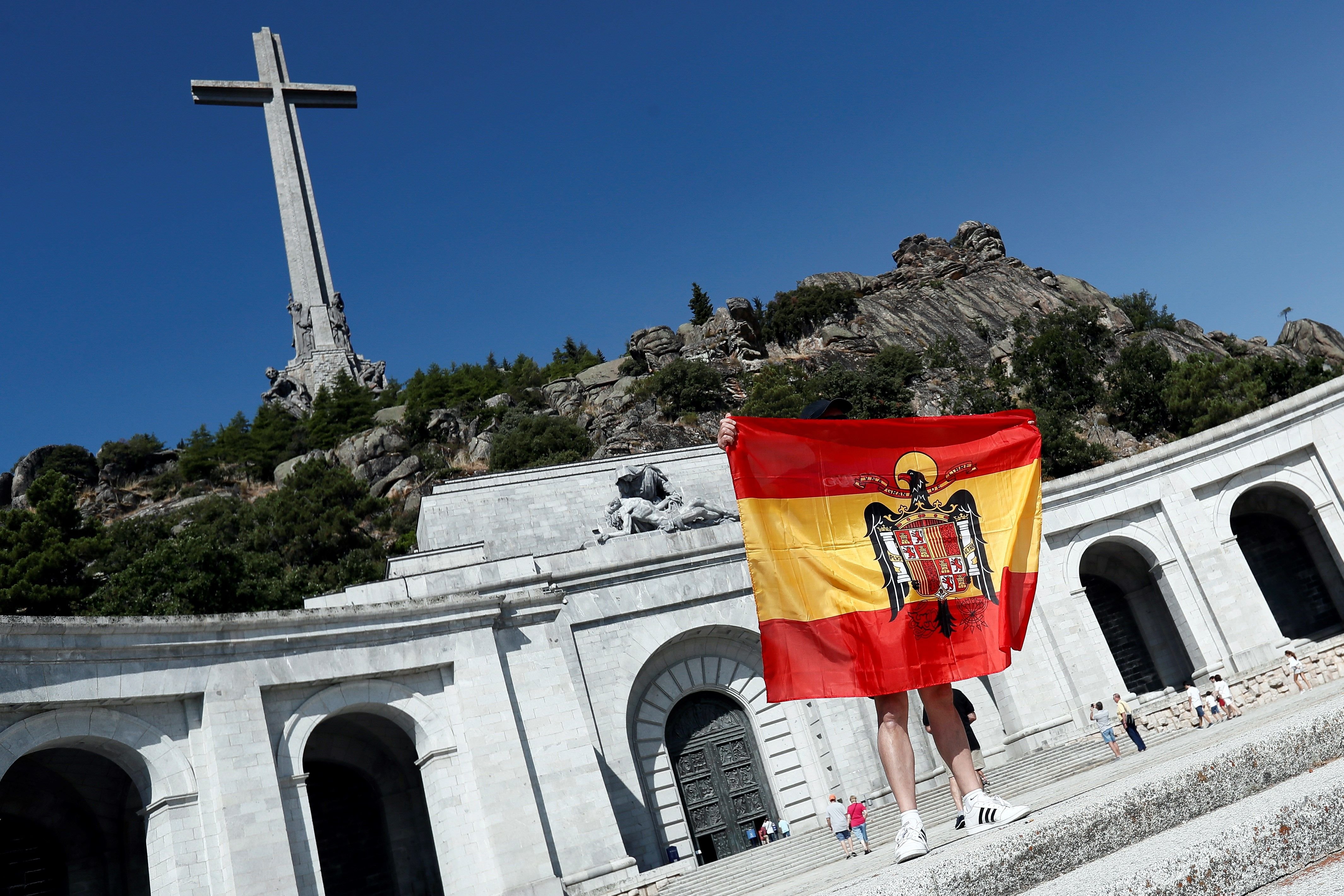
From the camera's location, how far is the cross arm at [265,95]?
69.1m

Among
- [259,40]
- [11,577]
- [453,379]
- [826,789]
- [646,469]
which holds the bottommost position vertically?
[826,789]

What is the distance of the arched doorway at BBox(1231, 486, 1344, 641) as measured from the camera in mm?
27953

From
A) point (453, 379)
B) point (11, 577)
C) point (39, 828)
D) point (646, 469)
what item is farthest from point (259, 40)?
point (39, 828)

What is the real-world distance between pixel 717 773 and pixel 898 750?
16403mm

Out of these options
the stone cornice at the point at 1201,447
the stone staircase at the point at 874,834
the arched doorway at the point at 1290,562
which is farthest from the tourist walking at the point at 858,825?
the arched doorway at the point at 1290,562

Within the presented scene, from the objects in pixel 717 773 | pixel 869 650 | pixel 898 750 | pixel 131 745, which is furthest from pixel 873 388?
pixel 898 750

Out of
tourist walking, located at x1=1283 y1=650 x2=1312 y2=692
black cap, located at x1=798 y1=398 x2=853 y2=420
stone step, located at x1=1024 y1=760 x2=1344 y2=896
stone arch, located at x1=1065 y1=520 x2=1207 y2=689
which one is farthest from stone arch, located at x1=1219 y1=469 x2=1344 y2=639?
Result: stone step, located at x1=1024 y1=760 x2=1344 y2=896

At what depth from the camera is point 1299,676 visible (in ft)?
71.3

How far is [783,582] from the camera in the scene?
24.8 ft

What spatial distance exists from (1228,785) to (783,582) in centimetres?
358

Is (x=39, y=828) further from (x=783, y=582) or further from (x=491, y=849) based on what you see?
(x=783, y=582)

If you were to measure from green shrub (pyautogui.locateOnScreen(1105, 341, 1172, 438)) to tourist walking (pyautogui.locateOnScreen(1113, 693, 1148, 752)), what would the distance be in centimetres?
3773

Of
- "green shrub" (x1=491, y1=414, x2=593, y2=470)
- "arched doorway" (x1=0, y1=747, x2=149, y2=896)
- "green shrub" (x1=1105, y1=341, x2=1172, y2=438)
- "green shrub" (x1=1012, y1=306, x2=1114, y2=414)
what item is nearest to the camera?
"arched doorway" (x1=0, y1=747, x2=149, y2=896)

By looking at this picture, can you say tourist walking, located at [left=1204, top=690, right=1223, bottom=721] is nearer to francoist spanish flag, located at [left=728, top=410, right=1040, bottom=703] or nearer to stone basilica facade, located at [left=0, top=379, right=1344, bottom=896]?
stone basilica facade, located at [left=0, top=379, right=1344, bottom=896]
